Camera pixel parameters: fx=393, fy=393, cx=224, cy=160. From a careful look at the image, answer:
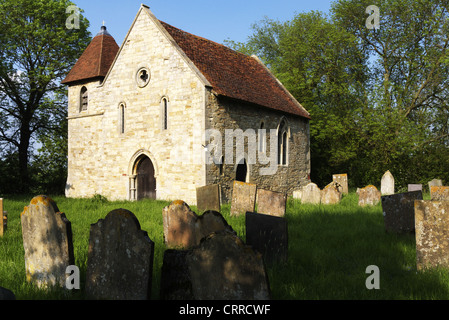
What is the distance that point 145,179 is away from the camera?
1709 cm

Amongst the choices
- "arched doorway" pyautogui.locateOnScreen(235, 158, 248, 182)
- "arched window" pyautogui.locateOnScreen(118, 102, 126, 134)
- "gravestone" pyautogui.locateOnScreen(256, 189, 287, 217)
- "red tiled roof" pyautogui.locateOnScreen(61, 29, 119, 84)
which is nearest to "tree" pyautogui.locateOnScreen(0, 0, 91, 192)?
"red tiled roof" pyautogui.locateOnScreen(61, 29, 119, 84)

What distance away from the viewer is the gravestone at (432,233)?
19.0 feet

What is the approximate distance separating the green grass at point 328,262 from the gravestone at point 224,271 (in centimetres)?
77

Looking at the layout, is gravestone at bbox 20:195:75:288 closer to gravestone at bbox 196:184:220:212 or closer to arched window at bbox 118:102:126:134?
gravestone at bbox 196:184:220:212

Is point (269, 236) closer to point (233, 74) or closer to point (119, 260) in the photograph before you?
point (119, 260)

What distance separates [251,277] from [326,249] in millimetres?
3397

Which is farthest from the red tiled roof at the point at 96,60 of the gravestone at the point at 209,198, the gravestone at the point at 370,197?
the gravestone at the point at 370,197

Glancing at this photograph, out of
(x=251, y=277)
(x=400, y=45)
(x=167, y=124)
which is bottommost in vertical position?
(x=251, y=277)

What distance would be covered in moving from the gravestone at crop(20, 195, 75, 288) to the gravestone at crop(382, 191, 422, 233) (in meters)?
6.46

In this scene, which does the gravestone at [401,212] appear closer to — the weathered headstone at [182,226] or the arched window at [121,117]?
the weathered headstone at [182,226]

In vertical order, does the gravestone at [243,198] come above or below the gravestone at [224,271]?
above
